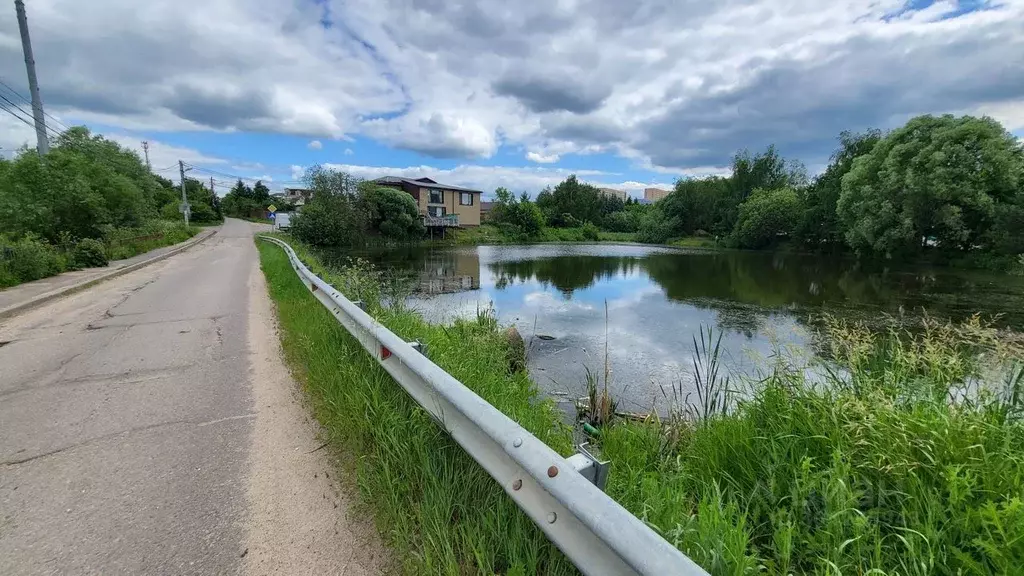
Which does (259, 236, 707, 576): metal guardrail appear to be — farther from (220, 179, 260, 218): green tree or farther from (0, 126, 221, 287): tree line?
(220, 179, 260, 218): green tree

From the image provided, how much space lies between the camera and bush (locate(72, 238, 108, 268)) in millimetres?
13422

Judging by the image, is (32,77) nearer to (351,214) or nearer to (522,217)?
(351,214)

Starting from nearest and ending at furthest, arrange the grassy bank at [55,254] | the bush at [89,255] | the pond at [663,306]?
the pond at [663,306]
the grassy bank at [55,254]
the bush at [89,255]

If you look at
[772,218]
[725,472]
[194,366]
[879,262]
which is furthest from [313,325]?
[772,218]

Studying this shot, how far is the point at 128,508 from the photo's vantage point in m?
2.39

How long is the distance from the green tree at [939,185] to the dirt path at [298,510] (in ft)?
122

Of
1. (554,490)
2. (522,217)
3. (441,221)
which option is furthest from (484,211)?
(554,490)

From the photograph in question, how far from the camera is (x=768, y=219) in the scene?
51.8m

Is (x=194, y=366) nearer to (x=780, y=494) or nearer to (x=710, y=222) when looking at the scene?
(x=780, y=494)

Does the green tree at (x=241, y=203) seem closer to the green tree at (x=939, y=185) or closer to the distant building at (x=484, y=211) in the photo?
the distant building at (x=484, y=211)

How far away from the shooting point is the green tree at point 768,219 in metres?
50.6

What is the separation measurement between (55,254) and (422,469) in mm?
16182

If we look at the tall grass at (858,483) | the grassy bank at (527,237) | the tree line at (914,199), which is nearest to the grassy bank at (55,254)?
the tall grass at (858,483)

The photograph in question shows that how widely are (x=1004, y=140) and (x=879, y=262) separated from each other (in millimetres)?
10378
